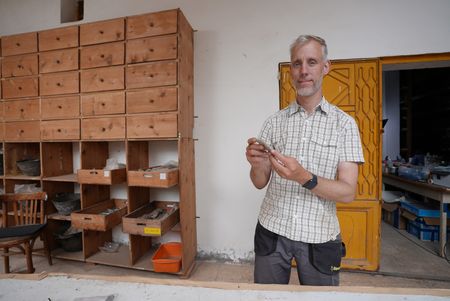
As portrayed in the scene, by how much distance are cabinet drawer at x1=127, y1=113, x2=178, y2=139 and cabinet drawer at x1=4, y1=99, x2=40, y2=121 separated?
1233mm

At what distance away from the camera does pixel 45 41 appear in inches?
91.0

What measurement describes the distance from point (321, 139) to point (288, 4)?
1.81 meters

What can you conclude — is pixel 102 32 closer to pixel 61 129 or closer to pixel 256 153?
pixel 61 129

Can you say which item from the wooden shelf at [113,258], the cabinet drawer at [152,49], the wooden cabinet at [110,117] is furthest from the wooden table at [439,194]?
the wooden shelf at [113,258]

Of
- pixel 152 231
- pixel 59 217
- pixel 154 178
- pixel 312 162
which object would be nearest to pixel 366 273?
pixel 312 162

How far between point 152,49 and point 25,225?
222 cm

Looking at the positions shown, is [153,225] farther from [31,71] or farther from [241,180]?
[31,71]

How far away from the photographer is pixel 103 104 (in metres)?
2.15

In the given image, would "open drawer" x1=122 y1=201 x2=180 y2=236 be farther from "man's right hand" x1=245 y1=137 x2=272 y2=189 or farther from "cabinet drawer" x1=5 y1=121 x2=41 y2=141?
"cabinet drawer" x1=5 y1=121 x2=41 y2=141

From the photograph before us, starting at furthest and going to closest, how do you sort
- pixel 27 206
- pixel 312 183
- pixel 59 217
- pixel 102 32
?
pixel 59 217 → pixel 27 206 → pixel 102 32 → pixel 312 183

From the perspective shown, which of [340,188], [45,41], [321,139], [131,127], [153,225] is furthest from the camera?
[45,41]

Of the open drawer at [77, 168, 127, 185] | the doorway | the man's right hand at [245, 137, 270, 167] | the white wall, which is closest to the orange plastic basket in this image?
the white wall

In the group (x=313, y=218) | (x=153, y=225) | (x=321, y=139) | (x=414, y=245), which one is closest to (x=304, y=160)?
(x=321, y=139)

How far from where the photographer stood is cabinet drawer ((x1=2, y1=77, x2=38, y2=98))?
93.6 inches
